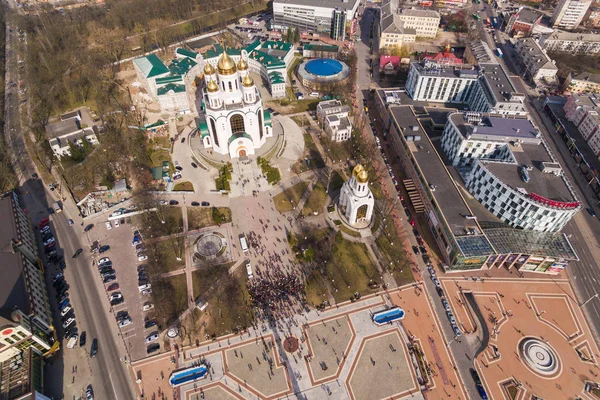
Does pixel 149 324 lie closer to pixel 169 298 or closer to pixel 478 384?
pixel 169 298

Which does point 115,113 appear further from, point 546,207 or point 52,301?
point 546,207

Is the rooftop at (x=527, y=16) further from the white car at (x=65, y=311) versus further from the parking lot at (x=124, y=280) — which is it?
the white car at (x=65, y=311)

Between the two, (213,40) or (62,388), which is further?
(213,40)

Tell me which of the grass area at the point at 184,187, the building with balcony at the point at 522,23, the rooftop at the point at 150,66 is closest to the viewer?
the grass area at the point at 184,187

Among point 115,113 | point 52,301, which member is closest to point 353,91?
point 115,113

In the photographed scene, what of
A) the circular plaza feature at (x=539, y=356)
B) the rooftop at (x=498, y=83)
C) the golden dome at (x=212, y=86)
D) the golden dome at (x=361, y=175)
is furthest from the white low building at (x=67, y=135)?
the rooftop at (x=498, y=83)

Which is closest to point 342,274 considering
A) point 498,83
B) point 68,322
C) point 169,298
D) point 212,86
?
point 169,298
